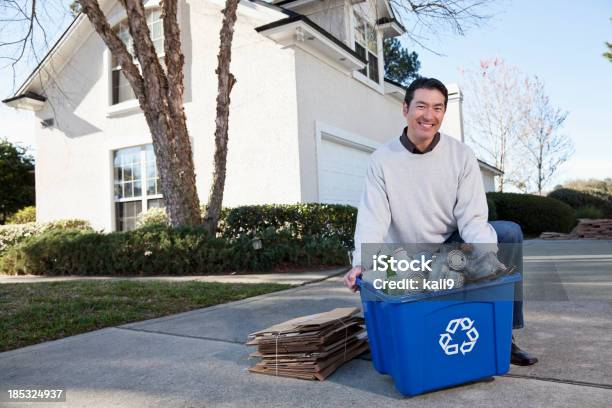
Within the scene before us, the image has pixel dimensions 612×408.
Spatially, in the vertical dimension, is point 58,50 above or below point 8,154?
above

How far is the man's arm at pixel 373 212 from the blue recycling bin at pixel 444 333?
0.88 feet

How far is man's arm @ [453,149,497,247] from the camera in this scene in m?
2.39

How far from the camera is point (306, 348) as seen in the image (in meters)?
2.50

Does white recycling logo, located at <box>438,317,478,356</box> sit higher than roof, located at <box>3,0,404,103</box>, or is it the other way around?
roof, located at <box>3,0,404,103</box>

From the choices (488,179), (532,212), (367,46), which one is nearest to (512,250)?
(367,46)

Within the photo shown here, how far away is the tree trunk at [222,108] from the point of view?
24.5 feet

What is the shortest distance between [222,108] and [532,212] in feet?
35.8

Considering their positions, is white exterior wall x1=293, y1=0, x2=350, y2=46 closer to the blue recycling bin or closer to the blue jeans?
the blue jeans

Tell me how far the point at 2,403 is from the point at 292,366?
55.7 inches

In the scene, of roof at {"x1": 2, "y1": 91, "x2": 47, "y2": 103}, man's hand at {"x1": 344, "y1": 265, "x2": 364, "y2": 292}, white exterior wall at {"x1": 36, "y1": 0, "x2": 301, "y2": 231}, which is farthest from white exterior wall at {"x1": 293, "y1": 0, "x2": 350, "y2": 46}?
man's hand at {"x1": 344, "y1": 265, "x2": 364, "y2": 292}

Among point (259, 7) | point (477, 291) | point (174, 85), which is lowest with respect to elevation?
point (477, 291)

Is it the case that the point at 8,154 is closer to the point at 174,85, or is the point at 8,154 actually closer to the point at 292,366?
the point at 174,85

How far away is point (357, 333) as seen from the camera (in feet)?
9.32

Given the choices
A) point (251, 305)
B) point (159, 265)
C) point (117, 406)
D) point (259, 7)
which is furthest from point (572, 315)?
point (259, 7)
